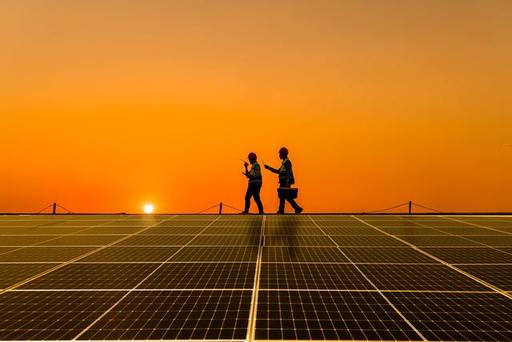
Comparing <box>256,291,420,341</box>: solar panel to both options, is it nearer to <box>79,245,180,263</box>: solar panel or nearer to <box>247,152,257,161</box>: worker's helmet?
<box>79,245,180,263</box>: solar panel

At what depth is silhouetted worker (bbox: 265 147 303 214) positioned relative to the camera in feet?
35.4

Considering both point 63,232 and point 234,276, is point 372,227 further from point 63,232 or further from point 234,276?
point 63,232

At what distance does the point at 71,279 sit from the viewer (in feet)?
10.0

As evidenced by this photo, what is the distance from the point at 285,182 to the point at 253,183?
1500 millimetres

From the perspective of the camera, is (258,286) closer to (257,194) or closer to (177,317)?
(177,317)

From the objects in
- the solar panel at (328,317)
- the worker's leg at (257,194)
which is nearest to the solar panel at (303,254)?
the solar panel at (328,317)

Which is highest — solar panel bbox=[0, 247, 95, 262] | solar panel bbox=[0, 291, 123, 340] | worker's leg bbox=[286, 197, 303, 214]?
worker's leg bbox=[286, 197, 303, 214]

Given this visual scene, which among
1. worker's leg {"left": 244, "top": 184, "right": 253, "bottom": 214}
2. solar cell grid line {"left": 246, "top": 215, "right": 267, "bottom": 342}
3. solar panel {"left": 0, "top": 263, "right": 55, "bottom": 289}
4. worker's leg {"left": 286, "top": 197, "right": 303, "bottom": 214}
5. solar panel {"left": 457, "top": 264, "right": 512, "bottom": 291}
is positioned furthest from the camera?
worker's leg {"left": 244, "top": 184, "right": 253, "bottom": 214}

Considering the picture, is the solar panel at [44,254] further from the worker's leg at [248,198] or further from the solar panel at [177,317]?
the worker's leg at [248,198]

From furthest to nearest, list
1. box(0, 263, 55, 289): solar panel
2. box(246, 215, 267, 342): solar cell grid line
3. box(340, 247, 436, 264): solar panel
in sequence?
box(340, 247, 436, 264): solar panel < box(0, 263, 55, 289): solar panel < box(246, 215, 267, 342): solar cell grid line

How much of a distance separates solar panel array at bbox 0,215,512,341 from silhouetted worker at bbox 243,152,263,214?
6565 mm

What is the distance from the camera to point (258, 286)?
111 inches

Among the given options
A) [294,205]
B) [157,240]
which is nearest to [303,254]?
[157,240]

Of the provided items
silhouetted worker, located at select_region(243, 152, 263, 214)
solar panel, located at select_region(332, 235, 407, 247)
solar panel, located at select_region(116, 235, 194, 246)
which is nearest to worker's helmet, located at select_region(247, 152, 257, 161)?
silhouetted worker, located at select_region(243, 152, 263, 214)
